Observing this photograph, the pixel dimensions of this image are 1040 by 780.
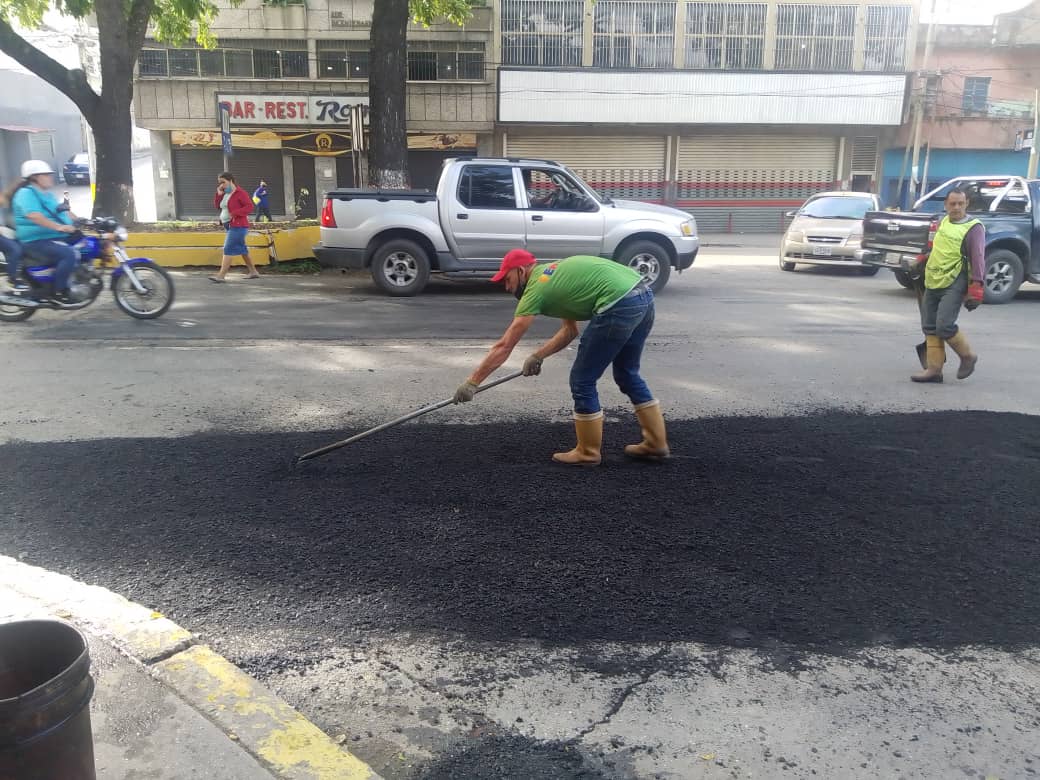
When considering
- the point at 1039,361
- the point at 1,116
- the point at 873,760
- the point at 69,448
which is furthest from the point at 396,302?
the point at 1,116

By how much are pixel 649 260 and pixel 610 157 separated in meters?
20.5

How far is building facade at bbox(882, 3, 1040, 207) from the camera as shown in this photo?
1284 inches

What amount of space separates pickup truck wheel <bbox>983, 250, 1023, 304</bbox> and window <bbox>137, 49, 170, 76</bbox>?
27075 millimetres

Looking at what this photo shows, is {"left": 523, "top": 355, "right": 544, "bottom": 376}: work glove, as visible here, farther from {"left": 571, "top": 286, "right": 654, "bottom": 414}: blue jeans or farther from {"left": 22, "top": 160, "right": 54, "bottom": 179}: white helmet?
{"left": 22, "top": 160, "right": 54, "bottom": 179}: white helmet

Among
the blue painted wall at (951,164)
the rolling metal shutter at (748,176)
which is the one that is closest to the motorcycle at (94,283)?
the rolling metal shutter at (748,176)

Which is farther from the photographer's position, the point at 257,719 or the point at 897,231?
the point at 897,231

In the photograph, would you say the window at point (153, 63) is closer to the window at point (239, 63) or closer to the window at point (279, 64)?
the window at point (239, 63)

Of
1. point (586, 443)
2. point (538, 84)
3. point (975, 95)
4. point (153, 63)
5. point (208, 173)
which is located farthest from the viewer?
point (975, 95)

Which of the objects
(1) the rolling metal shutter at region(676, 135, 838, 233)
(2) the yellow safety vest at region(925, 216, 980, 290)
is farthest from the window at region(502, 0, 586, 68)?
(2) the yellow safety vest at region(925, 216, 980, 290)

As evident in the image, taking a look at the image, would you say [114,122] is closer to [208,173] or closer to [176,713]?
[208,173]

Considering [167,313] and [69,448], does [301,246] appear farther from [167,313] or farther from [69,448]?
[69,448]

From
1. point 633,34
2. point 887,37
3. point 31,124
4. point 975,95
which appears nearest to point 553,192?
point 633,34

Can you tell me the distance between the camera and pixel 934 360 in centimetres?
752

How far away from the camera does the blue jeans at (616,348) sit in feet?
16.6
